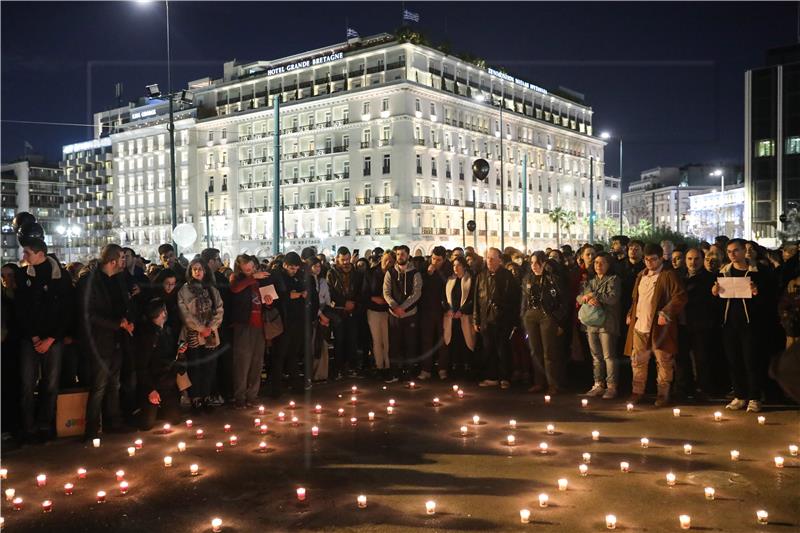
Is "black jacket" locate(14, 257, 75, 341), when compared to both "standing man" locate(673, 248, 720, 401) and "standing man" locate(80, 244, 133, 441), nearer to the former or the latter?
"standing man" locate(80, 244, 133, 441)

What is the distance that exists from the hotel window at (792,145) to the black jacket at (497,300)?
5505 centimetres

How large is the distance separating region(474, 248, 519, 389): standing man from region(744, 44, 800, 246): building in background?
51.9 metres

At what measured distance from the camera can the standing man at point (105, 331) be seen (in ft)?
29.2

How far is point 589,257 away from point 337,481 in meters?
6.64

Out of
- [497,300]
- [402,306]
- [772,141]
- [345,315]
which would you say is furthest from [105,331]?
[772,141]

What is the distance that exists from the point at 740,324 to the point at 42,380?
366 inches

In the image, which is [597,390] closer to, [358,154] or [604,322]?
[604,322]

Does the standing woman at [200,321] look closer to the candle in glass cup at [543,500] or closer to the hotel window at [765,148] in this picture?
the candle in glass cup at [543,500]

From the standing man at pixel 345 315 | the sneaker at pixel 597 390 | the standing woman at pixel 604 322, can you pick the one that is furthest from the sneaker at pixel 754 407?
the standing man at pixel 345 315

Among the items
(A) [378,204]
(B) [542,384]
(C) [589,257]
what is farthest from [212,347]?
(A) [378,204]

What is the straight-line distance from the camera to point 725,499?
6.31 m

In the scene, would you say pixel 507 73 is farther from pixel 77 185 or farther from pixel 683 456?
pixel 683 456

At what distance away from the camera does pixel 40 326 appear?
866 cm

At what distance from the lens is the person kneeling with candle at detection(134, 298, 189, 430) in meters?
9.36
